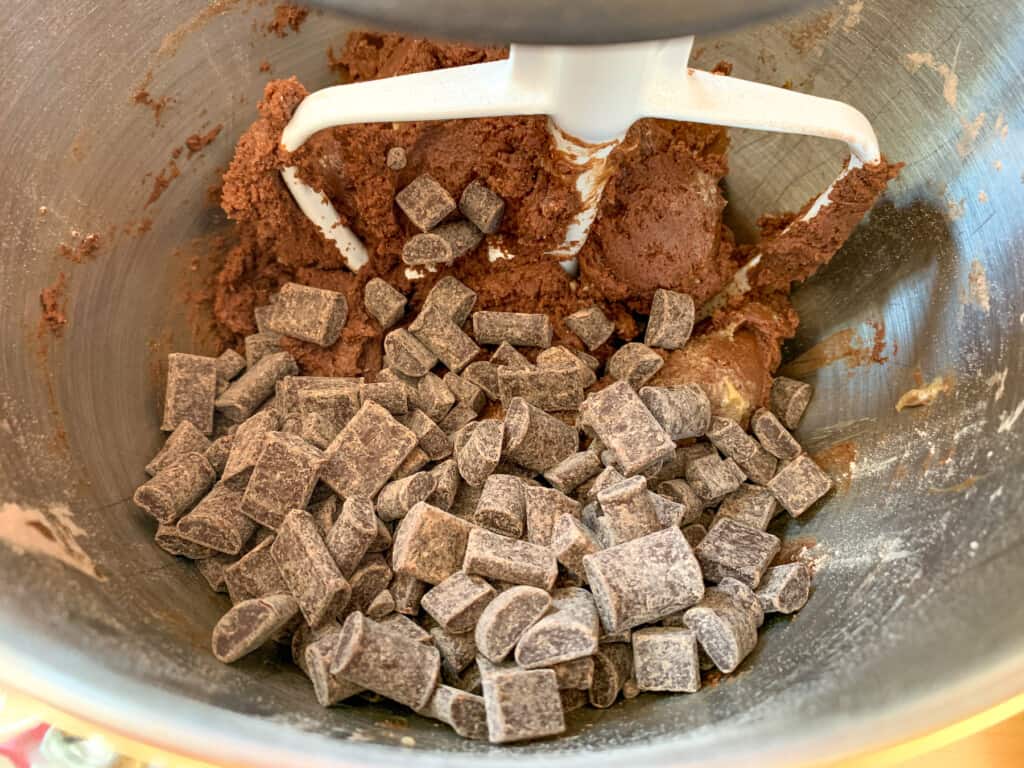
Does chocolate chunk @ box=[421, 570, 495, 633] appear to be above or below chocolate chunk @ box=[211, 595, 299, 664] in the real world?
above

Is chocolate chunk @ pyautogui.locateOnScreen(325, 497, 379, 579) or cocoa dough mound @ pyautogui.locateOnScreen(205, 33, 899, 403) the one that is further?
cocoa dough mound @ pyautogui.locateOnScreen(205, 33, 899, 403)

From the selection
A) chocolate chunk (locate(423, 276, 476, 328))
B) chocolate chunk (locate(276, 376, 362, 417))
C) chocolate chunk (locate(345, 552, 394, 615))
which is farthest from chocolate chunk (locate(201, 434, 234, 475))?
chocolate chunk (locate(423, 276, 476, 328))

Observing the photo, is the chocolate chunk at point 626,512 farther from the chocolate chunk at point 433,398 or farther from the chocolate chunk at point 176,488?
the chocolate chunk at point 176,488

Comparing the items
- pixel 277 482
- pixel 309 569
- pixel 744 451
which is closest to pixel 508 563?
pixel 309 569

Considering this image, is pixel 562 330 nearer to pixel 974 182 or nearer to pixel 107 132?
pixel 974 182

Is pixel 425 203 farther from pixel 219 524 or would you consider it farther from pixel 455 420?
pixel 219 524

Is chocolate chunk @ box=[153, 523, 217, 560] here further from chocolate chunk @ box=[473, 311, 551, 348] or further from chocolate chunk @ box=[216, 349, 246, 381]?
chocolate chunk @ box=[473, 311, 551, 348]
